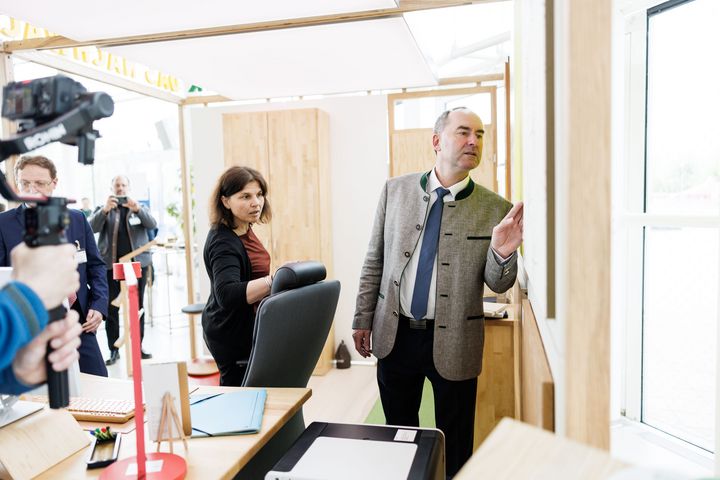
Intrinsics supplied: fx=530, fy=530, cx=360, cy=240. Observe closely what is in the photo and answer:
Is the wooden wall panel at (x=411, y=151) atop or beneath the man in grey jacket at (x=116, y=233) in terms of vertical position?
atop

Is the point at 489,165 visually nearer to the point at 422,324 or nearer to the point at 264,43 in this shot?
the point at 264,43

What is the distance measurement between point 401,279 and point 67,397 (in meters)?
1.47

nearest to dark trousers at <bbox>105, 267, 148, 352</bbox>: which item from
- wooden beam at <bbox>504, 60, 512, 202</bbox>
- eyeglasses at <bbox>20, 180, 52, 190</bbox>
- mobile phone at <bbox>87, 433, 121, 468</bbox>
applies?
eyeglasses at <bbox>20, 180, 52, 190</bbox>

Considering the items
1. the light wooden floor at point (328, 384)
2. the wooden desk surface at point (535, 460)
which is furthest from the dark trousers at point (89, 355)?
the wooden desk surface at point (535, 460)

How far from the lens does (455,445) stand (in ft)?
7.22

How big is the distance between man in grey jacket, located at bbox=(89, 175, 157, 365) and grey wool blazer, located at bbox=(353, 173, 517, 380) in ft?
10.8

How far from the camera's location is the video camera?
2.85 ft

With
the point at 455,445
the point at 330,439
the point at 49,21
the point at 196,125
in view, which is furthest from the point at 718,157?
the point at 196,125

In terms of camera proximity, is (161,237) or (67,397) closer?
(67,397)

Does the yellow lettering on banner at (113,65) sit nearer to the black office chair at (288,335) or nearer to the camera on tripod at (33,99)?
the black office chair at (288,335)

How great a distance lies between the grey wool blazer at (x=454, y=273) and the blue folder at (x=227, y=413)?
744mm

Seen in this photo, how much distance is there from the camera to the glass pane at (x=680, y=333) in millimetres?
2947

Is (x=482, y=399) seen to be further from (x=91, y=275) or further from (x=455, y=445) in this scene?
(x=91, y=275)

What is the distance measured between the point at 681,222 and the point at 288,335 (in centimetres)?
209
